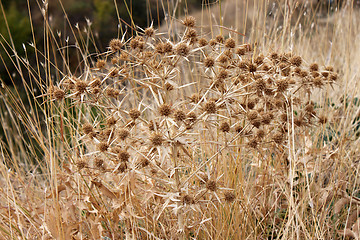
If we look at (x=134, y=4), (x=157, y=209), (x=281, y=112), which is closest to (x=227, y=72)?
(x=281, y=112)

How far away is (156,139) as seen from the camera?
3.56 ft

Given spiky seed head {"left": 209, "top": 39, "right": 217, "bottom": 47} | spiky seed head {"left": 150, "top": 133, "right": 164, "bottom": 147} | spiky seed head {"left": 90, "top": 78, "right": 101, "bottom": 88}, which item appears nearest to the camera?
spiky seed head {"left": 150, "top": 133, "right": 164, "bottom": 147}

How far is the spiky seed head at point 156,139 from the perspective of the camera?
42.7 inches

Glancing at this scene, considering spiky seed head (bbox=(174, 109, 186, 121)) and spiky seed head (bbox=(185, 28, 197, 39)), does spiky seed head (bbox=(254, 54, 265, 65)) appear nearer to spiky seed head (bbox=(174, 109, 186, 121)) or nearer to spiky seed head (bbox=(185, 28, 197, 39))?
spiky seed head (bbox=(185, 28, 197, 39))

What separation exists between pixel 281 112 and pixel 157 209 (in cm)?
62

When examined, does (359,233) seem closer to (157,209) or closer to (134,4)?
(157,209)

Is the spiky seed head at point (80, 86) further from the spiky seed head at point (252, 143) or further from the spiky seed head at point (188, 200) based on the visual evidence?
the spiky seed head at point (252, 143)

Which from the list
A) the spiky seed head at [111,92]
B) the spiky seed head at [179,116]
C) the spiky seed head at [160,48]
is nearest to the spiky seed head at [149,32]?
the spiky seed head at [160,48]

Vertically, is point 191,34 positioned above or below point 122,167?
above

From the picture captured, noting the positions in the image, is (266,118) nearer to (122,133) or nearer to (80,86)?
(122,133)

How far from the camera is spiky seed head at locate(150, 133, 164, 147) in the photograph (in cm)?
108

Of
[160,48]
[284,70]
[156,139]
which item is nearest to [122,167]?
[156,139]

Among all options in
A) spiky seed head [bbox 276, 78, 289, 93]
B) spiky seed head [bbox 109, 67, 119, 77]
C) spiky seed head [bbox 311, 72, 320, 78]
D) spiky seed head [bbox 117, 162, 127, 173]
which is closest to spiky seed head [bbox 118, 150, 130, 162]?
spiky seed head [bbox 117, 162, 127, 173]

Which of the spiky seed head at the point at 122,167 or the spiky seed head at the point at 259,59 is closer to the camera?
the spiky seed head at the point at 122,167
